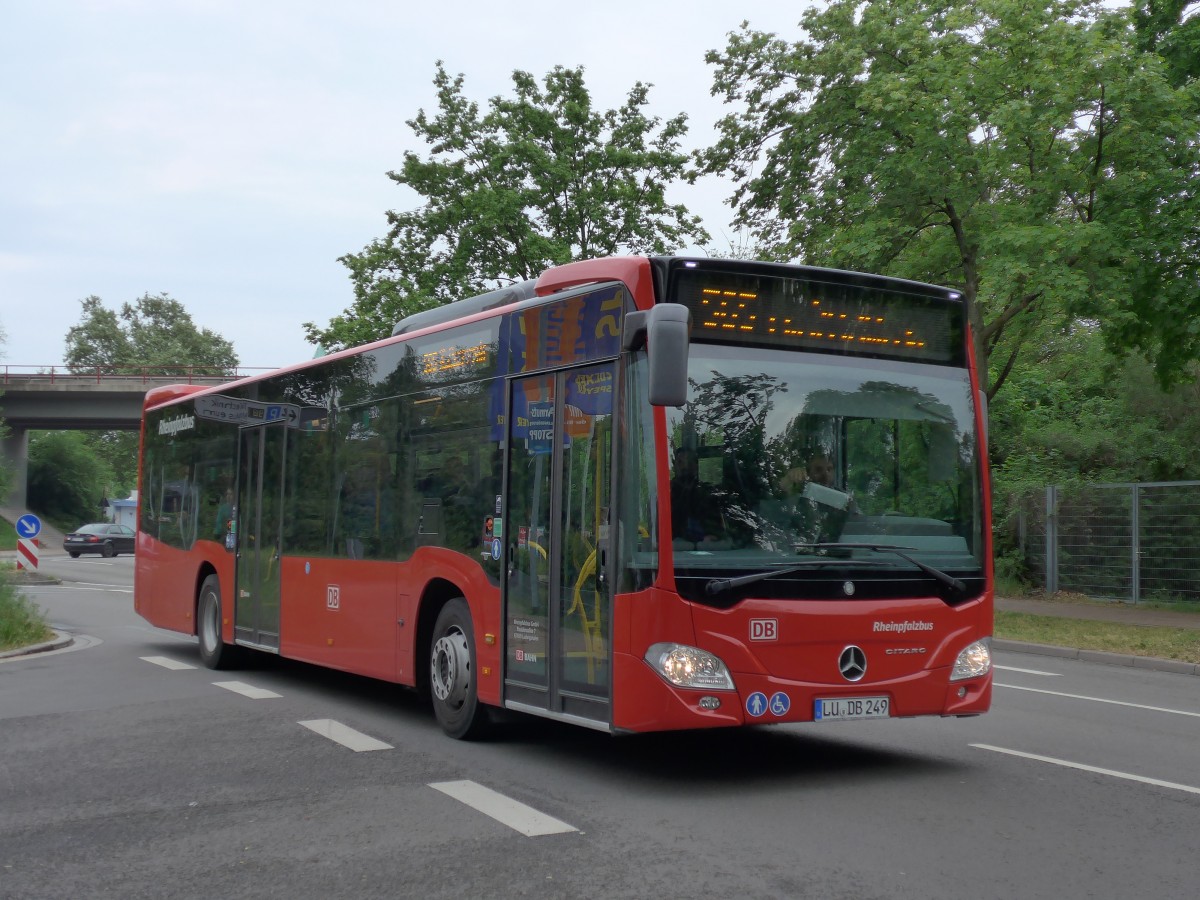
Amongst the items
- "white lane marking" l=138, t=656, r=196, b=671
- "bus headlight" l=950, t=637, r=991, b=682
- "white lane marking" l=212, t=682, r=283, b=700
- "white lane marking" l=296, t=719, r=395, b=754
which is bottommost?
"white lane marking" l=138, t=656, r=196, b=671

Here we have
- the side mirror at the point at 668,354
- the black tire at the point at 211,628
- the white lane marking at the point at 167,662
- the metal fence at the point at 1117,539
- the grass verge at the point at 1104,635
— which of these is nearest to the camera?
the side mirror at the point at 668,354

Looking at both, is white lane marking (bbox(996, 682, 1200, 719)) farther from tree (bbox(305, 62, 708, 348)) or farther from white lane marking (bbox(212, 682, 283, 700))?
tree (bbox(305, 62, 708, 348))

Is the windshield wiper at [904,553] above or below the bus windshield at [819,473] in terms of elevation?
below

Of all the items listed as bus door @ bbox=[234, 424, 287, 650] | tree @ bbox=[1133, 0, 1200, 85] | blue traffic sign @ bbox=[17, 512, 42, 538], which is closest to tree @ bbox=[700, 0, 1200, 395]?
tree @ bbox=[1133, 0, 1200, 85]

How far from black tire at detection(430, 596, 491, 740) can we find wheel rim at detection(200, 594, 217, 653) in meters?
5.36

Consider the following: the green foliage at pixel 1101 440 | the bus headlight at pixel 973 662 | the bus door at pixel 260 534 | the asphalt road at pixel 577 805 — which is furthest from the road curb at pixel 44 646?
the green foliage at pixel 1101 440

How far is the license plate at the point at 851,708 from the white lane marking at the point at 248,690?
→ 5.91 meters

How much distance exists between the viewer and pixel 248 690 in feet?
40.0

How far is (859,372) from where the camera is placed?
7906 mm

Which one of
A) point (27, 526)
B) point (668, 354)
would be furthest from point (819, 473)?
point (27, 526)

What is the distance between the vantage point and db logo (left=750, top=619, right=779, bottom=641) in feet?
23.7

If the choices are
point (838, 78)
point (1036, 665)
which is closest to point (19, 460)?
point (838, 78)

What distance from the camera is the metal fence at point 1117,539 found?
886 inches

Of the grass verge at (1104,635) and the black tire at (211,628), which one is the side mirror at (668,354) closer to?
the black tire at (211,628)
